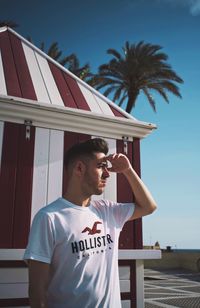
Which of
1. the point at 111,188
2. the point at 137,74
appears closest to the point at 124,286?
the point at 111,188

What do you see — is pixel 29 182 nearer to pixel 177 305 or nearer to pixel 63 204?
pixel 63 204

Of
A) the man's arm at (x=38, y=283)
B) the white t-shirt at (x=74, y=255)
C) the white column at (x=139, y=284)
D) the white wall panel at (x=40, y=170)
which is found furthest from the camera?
the white column at (x=139, y=284)

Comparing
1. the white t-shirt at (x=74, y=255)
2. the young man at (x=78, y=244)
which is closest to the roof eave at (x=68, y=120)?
the young man at (x=78, y=244)

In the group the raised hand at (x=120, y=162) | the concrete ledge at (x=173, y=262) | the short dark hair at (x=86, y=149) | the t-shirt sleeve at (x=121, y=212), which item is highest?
the short dark hair at (x=86, y=149)

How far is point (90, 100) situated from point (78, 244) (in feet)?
7.41

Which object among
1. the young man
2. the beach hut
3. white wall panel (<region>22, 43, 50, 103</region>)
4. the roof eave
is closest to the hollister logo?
the young man

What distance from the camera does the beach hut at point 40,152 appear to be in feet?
9.15

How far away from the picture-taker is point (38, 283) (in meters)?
1.56

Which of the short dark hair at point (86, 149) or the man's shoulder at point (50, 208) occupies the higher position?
the short dark hair at point (86, 149)

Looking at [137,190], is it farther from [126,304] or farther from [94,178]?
[126,304]

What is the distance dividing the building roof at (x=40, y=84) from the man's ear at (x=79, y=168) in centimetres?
122

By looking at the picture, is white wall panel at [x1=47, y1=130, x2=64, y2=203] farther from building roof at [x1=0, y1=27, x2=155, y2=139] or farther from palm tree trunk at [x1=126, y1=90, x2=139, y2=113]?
palm tree trunk at [x1=126, y1=90, x2=139, y2=113]

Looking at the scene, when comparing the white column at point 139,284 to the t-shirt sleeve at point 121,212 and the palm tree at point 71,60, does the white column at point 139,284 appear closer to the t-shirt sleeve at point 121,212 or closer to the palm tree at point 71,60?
the t-shirt sleeve at point 121,212

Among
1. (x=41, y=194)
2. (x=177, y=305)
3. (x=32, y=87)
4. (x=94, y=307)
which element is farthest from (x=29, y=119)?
(x=177, y=305)
